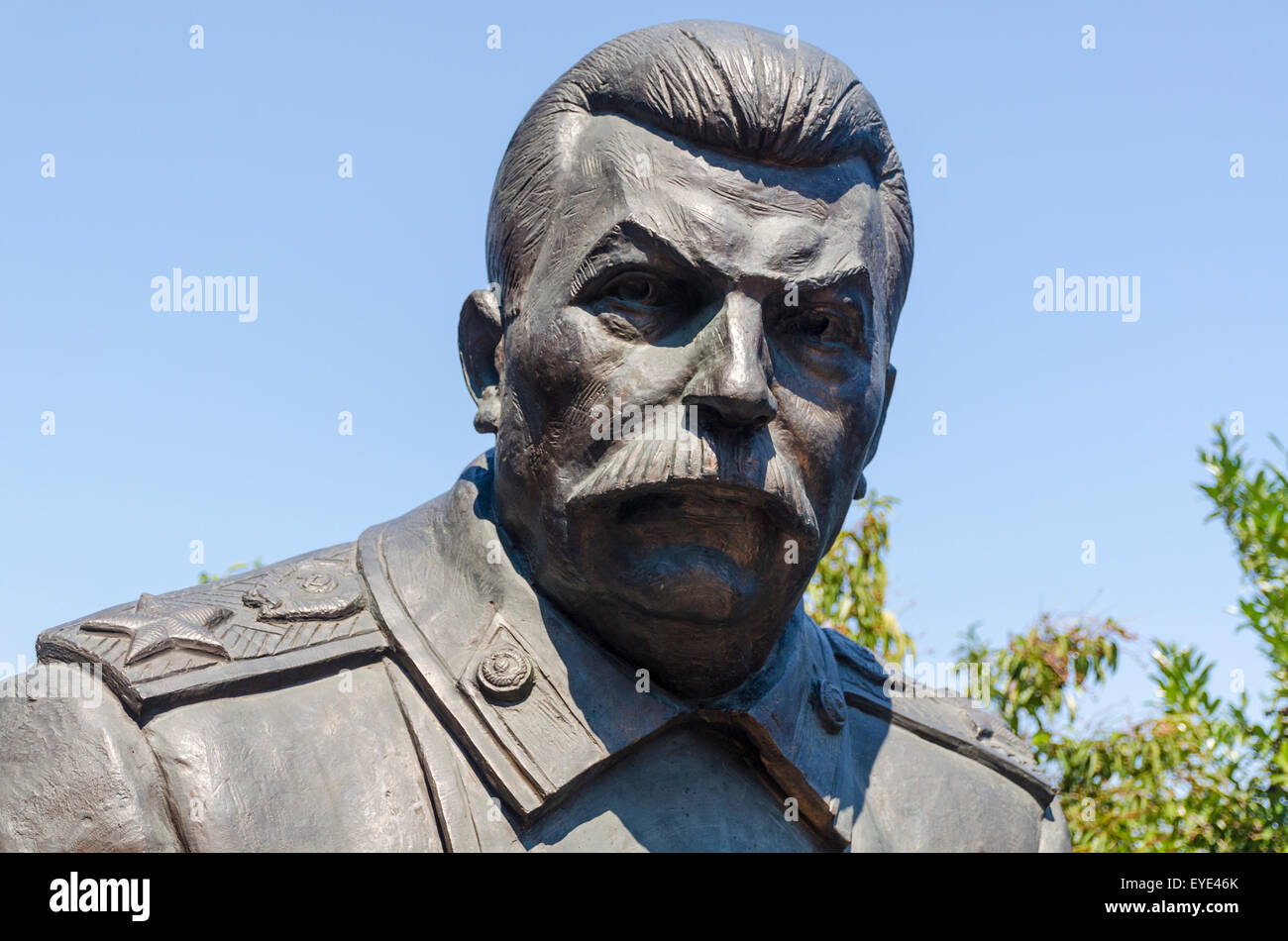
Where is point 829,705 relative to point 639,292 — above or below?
below

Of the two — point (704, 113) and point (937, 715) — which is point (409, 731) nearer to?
point (704, 113)

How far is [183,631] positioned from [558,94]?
1.41 metres

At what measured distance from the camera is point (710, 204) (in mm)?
3174

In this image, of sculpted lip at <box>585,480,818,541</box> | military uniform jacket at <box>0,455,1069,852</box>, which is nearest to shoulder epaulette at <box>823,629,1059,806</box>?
military uniform jacket at <box>0,455,1069,852</box>

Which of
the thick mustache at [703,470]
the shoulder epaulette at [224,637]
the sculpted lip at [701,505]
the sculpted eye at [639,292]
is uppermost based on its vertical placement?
the sculpted eye at [639,292]

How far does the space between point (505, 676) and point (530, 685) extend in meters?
0.06

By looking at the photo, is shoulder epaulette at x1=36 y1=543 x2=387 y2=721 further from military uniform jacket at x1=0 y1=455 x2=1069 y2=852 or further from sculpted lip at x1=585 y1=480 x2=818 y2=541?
A: sculpted lip at x1=585 y1=480 x2=818 y2=541

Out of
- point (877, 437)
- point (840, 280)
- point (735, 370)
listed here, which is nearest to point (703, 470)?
point (735, 370)

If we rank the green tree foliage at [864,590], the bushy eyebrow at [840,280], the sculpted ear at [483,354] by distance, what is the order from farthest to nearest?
1. the green tree foliage at [864,590]
2. the sculpted ear at [483,354]
3. the bushy eyebrow at [840,280]

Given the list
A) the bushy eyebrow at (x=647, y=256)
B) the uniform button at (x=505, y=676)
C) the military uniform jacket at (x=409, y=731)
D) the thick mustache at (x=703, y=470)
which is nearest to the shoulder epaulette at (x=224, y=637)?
the military uniform jacket at (x=409, y=731)

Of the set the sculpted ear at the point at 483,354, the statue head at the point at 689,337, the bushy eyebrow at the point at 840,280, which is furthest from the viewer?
the sculpted ear at the point at 483,354

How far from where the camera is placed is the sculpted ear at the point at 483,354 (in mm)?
3482

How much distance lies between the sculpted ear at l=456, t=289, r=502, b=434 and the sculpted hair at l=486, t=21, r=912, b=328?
7cm

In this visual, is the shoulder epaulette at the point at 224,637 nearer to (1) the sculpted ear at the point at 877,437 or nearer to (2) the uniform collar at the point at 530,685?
(2) the uniform collar at the point at 530,685
